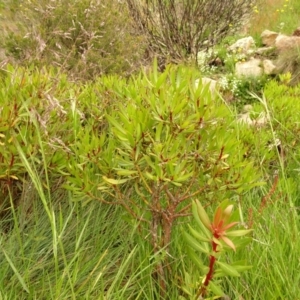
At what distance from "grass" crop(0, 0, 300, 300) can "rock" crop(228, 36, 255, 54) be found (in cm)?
594

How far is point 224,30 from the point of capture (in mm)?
7641

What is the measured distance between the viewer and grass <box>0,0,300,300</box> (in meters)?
1.50

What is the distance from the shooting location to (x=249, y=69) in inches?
254

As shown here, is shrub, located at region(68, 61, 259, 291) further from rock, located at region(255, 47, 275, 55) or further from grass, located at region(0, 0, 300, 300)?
rock, located at region(255, 47, 275, 55)

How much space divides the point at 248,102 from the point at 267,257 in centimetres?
422

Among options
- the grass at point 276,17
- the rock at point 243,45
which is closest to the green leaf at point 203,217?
the rock at point 243,45

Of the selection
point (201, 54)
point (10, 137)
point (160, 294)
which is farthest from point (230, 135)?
point (201, 54)

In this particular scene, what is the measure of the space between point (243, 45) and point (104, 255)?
6884mm

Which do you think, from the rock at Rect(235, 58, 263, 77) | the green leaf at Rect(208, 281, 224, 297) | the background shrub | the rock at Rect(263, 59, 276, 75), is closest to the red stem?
the green leaf at Rect(208, 281, 224, 297)

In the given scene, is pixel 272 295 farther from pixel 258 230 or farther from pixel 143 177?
pixel 143 177

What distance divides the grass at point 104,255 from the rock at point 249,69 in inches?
173

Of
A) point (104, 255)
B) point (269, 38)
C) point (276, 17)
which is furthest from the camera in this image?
point (276, 17)

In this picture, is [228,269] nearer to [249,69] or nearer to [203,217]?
[203,217]

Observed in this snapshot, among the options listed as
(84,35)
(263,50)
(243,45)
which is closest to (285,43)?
(263,50)
